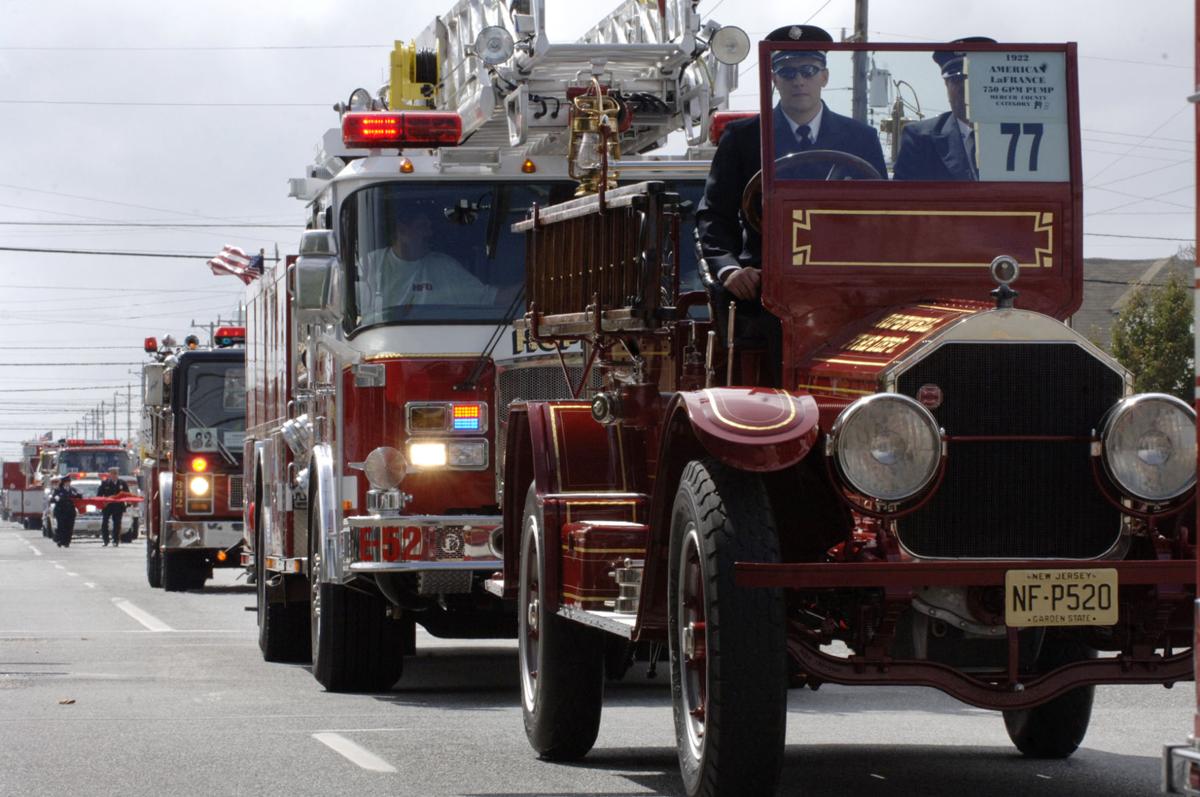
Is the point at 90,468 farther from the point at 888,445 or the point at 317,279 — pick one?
the point at 888,445

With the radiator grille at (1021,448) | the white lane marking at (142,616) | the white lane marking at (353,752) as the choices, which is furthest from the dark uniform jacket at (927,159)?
the white lane marking at (142,616)

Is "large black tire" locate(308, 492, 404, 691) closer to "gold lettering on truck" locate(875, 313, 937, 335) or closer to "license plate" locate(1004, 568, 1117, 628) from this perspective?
"gold lettering on truck" locate(875, 313, 937, 335)

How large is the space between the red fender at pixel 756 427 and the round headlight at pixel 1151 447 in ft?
3.15

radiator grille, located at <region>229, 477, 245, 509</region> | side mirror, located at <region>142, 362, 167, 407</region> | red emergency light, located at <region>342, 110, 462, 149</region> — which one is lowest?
radiator grille, located at <region>229, 477, 245, 509</region>

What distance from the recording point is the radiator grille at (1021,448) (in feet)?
23.6

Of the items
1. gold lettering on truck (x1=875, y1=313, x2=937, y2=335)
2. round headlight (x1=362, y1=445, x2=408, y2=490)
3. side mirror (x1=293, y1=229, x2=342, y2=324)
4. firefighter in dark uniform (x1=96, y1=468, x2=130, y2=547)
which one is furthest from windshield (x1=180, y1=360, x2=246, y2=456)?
firefighter in dark uniform (x1=96, y1=468, x2=130, y2=547)

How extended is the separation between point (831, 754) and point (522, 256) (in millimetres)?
3912

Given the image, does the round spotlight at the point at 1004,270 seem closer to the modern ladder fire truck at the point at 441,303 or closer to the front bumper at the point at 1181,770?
the front bumper at the point at 1181,770

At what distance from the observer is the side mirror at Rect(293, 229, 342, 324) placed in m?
12.2

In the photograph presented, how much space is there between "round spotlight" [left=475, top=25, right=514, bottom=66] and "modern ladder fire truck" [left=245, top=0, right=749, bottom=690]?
0.01 meters

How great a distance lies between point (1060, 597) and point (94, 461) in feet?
226

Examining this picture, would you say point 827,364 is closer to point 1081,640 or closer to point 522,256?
point 1081,640

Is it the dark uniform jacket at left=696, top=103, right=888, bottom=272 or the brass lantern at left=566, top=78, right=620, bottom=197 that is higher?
the brass lantern at left=566, top=78, right=620, bottom=197

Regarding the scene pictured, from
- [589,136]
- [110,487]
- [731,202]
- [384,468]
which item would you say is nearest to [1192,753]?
[731,202]
